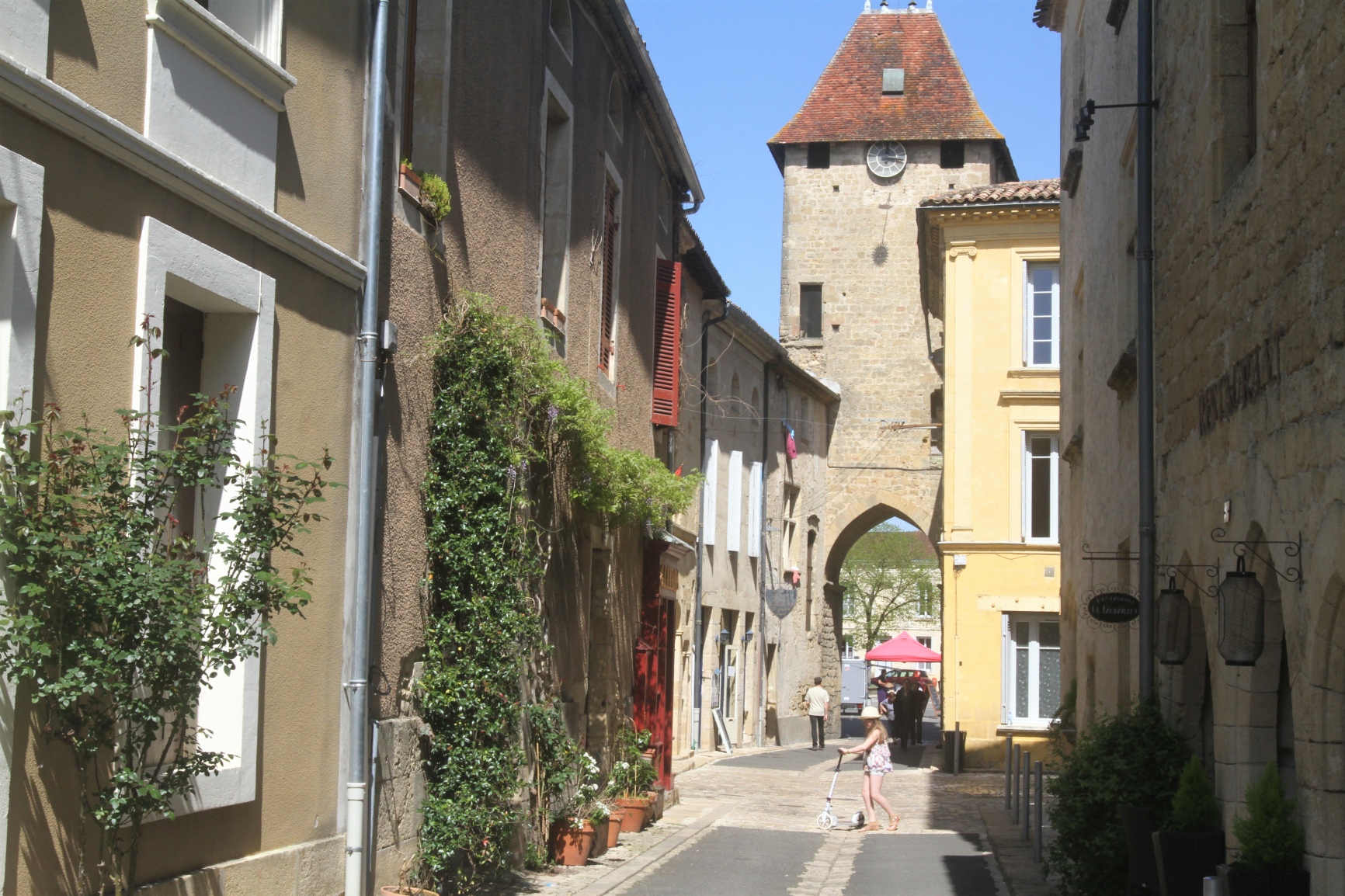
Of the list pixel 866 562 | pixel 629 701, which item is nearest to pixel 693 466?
pixel 629 701

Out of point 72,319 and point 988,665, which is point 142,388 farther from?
point 988,665

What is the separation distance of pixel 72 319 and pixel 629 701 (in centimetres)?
947

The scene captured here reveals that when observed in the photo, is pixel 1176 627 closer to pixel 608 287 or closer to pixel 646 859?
pixel 646 859

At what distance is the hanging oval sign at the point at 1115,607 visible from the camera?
9008mm

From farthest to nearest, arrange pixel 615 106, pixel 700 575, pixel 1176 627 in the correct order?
pixel 700 575, pixel 615 106, pixel 1176 627

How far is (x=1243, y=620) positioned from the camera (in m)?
6.25

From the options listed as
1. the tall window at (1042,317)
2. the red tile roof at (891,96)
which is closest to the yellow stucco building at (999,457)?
the tall window at (1042,317)

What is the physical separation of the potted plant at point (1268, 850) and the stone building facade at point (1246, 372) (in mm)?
91

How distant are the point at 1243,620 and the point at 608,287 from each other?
26.2 ft

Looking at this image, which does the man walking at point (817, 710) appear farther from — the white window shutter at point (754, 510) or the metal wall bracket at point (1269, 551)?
the metal wall bracket at point (1269, 551)

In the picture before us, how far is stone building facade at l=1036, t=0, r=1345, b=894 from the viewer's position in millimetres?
5559

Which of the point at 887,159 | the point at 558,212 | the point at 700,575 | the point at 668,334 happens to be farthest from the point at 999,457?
the point at 558,212

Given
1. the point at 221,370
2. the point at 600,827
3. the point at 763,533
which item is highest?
the point at 763,533

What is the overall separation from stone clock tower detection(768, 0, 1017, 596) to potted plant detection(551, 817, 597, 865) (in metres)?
21.2
